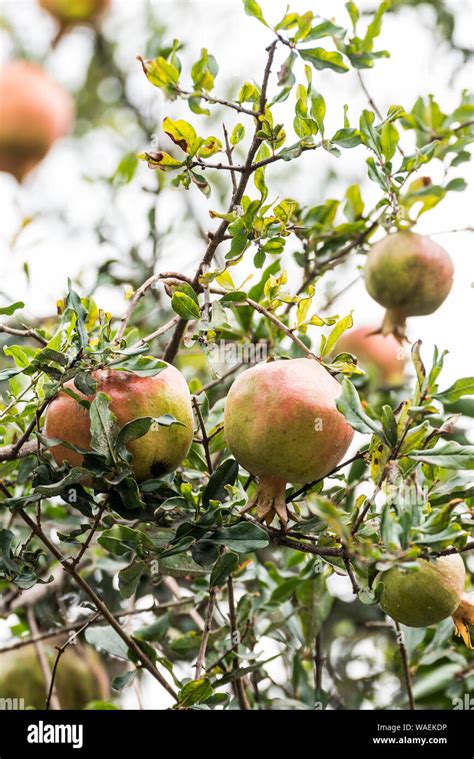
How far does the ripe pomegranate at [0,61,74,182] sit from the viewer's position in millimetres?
3236

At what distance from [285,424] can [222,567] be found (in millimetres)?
270

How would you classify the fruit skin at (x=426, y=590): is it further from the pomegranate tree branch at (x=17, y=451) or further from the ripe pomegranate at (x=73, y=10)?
the ripe pomegranate at (x=73, y=10)

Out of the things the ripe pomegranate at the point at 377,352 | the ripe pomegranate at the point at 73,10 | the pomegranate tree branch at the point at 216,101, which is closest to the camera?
the pomegranate tree branch at the point at 216,101

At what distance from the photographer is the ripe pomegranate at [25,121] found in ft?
10.6

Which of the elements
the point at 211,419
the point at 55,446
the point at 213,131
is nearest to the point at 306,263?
the point at 211,419

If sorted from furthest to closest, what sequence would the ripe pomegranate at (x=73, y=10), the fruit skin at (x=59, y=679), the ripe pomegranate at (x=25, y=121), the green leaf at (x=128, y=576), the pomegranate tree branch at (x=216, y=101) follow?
the ripe pomegranate at (x=73, y=10), the ripe pomegranate at (x=25, y=121), the fruit skin at (x=59, y=679), the green leaf at (x=128, y=576), the pomegranate tree branch at (x=216, y=101)

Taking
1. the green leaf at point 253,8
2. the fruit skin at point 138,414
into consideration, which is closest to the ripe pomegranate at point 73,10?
the green leaf at point 253,8

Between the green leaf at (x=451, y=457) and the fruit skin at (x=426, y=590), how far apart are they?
14cm

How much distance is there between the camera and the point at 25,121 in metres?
3.23

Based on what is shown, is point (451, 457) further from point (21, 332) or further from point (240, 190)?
point (21, 332)

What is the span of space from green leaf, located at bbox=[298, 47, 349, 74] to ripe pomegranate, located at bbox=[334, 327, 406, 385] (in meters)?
1.24

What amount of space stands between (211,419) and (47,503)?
2.00 ft

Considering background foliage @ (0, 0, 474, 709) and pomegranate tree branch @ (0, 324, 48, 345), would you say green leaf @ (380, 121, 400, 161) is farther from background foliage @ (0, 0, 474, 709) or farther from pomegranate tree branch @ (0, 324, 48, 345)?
pomegranate tree branch @ (0, 324, 48, 345)
